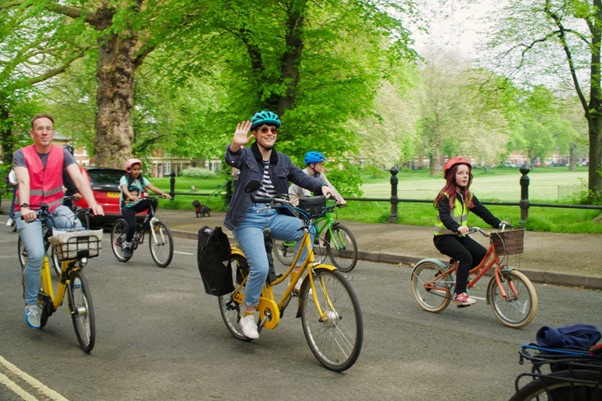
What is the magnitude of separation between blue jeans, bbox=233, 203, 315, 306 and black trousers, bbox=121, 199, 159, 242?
5.98m

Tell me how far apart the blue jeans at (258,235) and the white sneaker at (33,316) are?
2250 mm

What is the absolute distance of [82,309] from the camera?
5.34 metres

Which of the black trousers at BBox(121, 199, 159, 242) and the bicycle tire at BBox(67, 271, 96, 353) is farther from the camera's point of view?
the black trousers at BBox(121, 199, 159, 242)

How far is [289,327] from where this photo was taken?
20.4ft

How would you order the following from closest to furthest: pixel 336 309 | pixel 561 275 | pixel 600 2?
pixel 336 309
pixel 561 275
pixel 600 2

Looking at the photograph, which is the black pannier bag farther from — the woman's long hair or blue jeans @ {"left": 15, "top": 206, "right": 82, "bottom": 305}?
the woman's long hair

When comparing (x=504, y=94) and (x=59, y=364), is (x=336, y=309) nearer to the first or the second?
(x=59, y=364)

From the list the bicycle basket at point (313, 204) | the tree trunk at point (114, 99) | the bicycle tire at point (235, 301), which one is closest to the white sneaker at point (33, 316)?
the bicycle tire at point (235, 301)

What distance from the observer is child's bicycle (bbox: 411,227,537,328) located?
6078 millimetres

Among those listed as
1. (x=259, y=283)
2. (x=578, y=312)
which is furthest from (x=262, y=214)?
(x=578, y=312)

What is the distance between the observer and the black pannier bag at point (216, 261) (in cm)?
551

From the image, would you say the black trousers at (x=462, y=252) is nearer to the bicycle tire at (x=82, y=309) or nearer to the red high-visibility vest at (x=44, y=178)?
the bicycle tire at (x=82, y=309)

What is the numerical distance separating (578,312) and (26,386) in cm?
549

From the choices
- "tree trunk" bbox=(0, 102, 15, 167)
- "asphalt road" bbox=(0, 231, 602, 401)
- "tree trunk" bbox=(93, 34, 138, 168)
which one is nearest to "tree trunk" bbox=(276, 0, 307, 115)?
"tree trunk" bbox=(93, 34, 138, 168)
